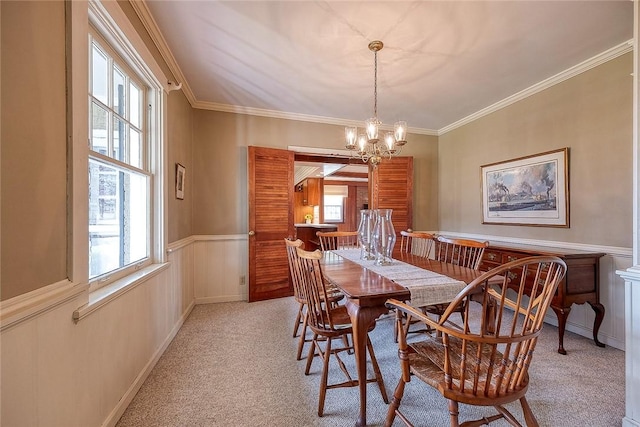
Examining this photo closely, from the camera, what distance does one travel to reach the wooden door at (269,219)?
3.47 metres

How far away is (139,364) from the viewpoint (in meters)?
1.81

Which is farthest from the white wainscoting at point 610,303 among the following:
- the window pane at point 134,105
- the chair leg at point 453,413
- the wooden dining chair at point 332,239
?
the window pane at point 134,105

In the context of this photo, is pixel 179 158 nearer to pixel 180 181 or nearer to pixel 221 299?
pixel 180 181

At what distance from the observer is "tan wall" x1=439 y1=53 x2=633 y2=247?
2.27 meters

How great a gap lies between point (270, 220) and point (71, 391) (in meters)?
2.58

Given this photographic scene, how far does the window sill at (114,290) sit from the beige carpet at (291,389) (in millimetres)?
732

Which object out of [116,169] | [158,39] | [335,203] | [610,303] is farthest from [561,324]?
[335,203]

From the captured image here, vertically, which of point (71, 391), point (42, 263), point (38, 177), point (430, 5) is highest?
point (430, 5)

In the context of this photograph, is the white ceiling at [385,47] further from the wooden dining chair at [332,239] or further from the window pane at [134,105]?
the wooden dining chair at [332,239]

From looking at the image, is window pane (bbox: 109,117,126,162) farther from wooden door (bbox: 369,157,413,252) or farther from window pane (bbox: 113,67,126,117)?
wooden door (bbox: 369,157,413,252)

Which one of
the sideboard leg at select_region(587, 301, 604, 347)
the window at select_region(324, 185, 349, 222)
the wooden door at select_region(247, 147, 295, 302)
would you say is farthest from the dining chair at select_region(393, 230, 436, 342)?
the window at select_region(324, 185, 349, 222)

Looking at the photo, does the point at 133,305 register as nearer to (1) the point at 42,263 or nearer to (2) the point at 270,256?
(1) the point at 42,263

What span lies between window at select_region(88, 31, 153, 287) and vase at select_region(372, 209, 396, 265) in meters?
1.83

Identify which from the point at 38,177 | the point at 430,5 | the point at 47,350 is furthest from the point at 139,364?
the point at 430,5
